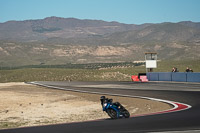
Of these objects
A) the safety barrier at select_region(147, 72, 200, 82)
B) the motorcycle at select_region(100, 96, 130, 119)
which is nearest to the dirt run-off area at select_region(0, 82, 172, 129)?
the motorcycle at select_region(100, 96, 130, 119)

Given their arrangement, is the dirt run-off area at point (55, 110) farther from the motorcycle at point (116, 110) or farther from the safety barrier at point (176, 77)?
the safety barrier at point (176, 77)

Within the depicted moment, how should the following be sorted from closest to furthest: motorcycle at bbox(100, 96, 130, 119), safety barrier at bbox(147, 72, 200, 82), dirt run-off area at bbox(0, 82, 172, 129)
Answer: motorcycle at bbox(100, 96, 130, 119) < dirt run-off area at bbox(0, 82, 172, 129) < safety barrier at bbox(147, 72, 200, 82)

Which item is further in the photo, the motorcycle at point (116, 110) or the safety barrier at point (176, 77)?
the safety barrier at point (176, 77)

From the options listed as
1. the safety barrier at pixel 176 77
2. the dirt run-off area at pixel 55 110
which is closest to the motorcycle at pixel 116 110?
the dirt run-off area at pixel 55 110

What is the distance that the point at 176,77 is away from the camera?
4288cm

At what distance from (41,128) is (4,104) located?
11.8 metres

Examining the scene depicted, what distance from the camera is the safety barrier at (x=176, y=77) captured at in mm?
40294

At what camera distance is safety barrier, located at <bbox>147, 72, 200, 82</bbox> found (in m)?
40.3

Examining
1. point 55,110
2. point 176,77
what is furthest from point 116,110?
point 176,77

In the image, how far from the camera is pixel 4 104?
917 inches

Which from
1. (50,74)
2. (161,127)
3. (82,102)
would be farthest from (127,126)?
(50,74)

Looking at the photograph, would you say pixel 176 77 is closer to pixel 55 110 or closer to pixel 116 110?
pixel 55 110

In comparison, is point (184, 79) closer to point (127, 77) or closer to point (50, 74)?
point (127, 77)

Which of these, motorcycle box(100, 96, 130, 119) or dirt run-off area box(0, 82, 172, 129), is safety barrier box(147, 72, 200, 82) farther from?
motorcycle box(100, 96, 130, 119)
